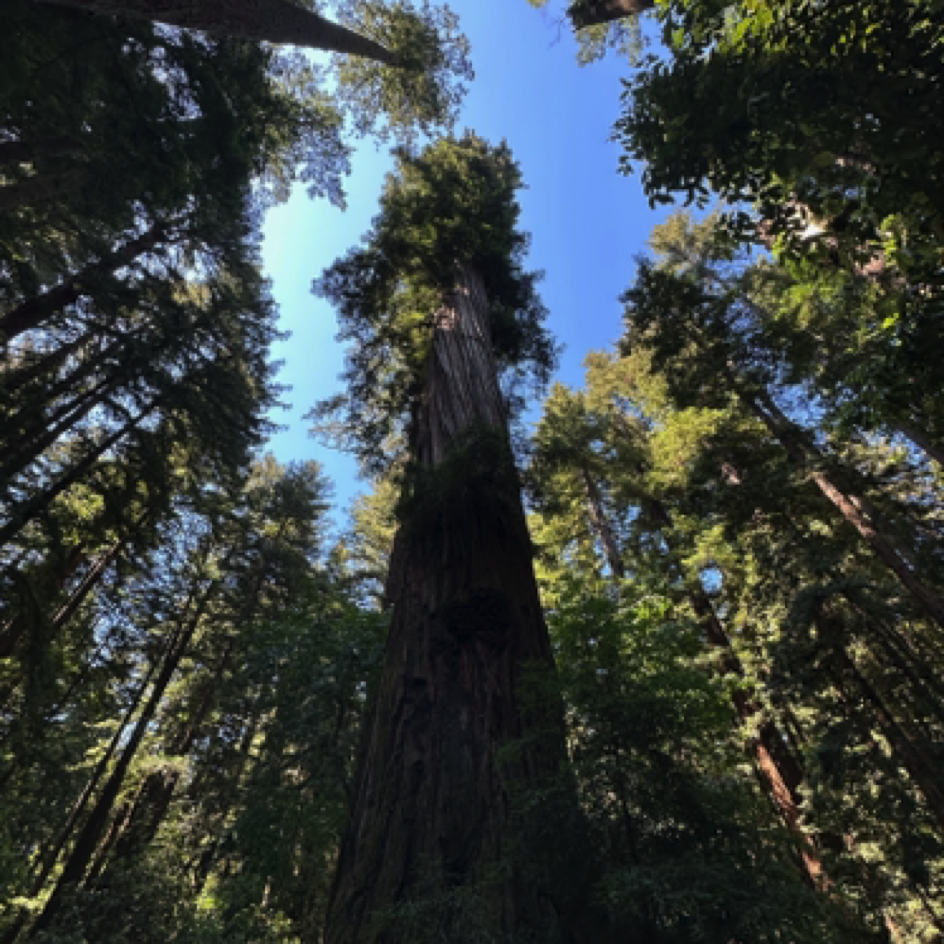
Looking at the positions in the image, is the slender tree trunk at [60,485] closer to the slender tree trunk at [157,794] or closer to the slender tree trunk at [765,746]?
the slender tree trunk at [157,794]

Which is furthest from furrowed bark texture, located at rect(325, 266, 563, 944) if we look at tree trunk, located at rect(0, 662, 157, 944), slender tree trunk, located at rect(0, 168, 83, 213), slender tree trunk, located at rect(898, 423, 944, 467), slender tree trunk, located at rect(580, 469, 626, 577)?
tree trunk, located at rect(0, 662, 157, 944)

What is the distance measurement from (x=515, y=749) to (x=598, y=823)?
1.38ft

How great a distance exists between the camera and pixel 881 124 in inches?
130

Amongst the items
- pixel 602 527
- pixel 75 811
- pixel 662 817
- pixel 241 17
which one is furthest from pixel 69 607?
Result: pixel 662 817

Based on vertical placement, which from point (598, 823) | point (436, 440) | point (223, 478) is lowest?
point (598, 823)

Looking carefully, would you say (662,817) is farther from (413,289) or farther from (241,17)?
(413,289)

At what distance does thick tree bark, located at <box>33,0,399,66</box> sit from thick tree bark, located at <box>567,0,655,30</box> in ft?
9.93

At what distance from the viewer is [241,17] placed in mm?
4719

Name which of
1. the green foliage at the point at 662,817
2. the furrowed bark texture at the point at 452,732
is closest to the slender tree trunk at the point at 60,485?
the furrowed bark texture at the point at 452,732

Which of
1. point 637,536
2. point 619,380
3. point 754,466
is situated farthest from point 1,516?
point 619,380

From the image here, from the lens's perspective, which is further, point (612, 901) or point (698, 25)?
point (698, 25)

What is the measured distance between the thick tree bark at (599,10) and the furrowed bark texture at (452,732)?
21.2 ft

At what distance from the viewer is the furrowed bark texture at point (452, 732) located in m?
1.94

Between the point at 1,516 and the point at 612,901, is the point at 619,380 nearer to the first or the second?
the point at 1,516
